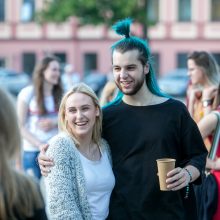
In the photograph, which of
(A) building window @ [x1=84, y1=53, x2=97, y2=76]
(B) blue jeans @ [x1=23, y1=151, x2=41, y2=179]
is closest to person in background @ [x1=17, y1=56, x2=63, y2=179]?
(B) blue jeans @ [x1=23, y1=151, x2=41, y2=179]

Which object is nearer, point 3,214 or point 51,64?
point 3,214

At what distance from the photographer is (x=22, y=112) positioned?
7129 mm

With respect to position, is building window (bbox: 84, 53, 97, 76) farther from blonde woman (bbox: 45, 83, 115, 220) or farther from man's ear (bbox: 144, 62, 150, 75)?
blonde woman (bbox: 45, 83, 115, 220)

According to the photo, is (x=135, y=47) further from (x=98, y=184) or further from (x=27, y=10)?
(x=27, y=10)

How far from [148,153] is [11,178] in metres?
1.44

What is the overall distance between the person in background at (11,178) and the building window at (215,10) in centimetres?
4061

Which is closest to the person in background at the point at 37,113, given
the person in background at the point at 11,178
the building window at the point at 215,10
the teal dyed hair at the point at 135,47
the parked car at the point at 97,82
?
the teal dyed hair at the point at 135,47

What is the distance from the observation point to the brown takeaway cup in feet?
11.7

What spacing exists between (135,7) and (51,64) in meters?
21.8

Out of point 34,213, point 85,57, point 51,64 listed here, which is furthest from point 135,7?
point 34,213

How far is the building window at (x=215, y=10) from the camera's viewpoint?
42.2m

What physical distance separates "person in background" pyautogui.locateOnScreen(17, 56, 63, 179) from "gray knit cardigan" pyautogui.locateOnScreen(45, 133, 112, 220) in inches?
136

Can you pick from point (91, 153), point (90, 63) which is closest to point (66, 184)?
point (91, 153)

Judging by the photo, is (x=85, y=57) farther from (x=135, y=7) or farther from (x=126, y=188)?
(x=126, y=188)
